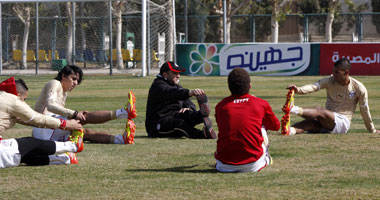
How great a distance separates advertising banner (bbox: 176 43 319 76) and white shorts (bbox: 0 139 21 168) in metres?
25.3

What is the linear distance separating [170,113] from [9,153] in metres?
3.51

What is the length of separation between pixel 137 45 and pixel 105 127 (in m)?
33.1

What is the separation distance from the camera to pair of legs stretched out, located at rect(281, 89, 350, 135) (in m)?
11.0

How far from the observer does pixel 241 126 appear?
7.78 meters

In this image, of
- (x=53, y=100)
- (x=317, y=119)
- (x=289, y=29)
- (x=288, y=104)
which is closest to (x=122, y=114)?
(x=53, y=100)

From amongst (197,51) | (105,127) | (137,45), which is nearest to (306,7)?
(137,45)

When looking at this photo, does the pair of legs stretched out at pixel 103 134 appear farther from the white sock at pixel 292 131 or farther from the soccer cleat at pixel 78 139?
the white sock at pixel 292 131

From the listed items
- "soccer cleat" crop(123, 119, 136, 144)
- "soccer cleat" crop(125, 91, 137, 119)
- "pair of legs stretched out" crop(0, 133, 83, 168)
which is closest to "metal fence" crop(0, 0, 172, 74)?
"soccer cleat" crop(123, 119, 136, 144)

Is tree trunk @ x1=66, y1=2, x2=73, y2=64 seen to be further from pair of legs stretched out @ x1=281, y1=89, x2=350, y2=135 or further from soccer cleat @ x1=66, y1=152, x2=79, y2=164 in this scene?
soccer cleat @ x1=66, y1=152, x2=79, y2=164

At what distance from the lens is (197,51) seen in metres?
34.4

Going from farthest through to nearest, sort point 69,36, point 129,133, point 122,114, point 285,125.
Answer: point 69,36, point 285,125, point 129,133, point 122,114

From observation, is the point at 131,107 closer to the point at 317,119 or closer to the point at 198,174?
the point at 198,174

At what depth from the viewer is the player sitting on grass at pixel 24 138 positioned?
821cm

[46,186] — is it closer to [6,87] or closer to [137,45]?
[6,87]
